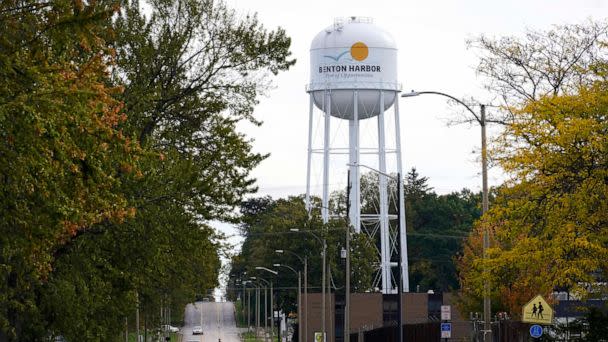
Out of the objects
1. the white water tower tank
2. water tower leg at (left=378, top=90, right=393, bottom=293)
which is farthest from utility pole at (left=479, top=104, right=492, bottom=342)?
the white water tower tank

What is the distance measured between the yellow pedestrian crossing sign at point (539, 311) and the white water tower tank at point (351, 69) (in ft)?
173

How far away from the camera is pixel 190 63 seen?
126 feet

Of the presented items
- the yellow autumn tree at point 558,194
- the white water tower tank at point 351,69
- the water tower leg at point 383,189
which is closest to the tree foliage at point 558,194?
the yellow autumn tree at point 558,194

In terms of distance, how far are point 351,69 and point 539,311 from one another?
53943mm

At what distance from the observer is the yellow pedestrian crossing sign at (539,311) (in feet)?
103

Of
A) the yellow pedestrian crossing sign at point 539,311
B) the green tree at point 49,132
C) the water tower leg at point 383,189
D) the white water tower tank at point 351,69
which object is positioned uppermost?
the white water tower tank at point 351,69

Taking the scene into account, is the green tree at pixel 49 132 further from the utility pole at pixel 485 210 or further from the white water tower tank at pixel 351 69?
the white water tower tank at pixel 351 69

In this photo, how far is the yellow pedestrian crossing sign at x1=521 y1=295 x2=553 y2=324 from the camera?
103 feet

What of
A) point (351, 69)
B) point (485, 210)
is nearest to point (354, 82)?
point (351, 69)

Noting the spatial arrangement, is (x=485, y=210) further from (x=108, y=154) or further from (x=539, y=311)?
(x=108, y=154)

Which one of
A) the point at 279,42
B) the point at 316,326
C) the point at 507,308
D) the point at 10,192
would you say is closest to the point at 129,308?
the point at 279,42

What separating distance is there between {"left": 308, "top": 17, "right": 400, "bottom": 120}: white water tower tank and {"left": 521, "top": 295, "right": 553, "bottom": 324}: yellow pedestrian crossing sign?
52.7m

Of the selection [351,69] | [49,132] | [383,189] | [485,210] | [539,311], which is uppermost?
[351,69]

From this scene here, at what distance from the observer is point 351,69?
277ft
